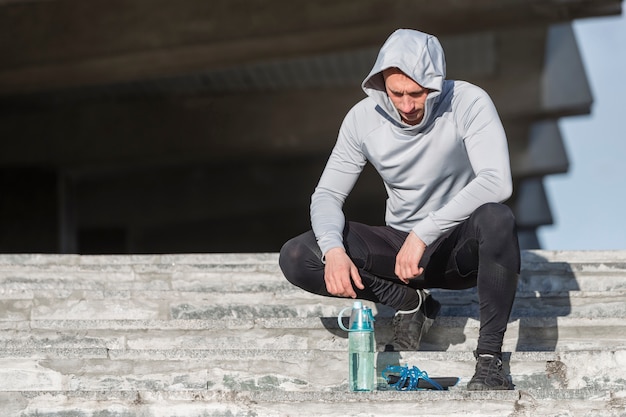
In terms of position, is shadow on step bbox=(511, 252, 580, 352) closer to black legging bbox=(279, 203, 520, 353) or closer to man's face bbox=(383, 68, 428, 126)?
black legging bbox=(279, 203, 520, 353)

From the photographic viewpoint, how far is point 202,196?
19547mm

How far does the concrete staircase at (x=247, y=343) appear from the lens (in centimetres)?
301

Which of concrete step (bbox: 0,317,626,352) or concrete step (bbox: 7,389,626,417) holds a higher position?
concrete step (bbox: 0,317,626,352)

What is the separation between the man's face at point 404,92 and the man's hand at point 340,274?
19.0 inches

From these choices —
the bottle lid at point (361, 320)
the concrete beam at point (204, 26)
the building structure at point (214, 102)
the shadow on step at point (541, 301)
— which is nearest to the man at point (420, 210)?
the bottle lid at point (361, 320)

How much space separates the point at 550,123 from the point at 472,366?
51.8ft

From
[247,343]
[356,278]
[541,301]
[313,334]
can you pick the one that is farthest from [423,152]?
[541,301]

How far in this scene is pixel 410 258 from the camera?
3371 mm

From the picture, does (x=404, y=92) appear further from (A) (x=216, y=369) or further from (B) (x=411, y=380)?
(A) (x=216, y=369)

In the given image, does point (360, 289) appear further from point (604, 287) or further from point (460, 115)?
point (604, 287)

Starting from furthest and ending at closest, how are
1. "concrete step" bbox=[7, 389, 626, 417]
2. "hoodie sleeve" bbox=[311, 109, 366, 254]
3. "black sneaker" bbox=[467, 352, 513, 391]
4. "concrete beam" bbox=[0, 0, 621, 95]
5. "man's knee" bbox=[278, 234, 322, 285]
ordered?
"concrete beam" bbox=[0, 0, 621, 95], "hoodie sleeve" bbox=[311, 109, 366, 254], "man's knee" bbox=[278, 234, 322, 285], "black sneaker" bbox=[467, 352, 513, 391], "concrete step" bbox=[7, 389, 626, 417]

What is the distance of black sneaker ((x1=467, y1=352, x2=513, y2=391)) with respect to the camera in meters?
3.19

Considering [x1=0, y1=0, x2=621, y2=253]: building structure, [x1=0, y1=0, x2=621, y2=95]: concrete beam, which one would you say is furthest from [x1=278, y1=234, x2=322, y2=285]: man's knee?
[x1=0, y1=0, x2=621, y2=95]: concrete beam

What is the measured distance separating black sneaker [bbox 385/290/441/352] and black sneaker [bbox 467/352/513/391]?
0.47 metres
